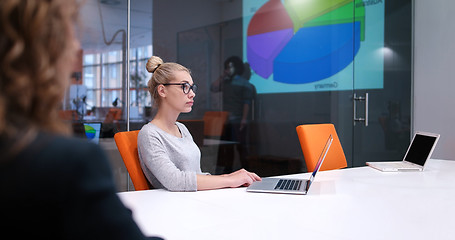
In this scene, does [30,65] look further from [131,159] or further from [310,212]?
[131,159]

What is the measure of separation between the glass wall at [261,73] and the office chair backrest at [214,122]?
0.04 ft

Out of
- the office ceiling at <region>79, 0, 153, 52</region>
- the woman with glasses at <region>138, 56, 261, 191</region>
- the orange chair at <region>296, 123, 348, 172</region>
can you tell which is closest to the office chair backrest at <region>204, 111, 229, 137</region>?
the office ceiling at <region>79, 0, 153, 52</region>

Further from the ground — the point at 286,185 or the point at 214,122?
the point at 214,122

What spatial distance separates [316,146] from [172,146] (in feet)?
4.02

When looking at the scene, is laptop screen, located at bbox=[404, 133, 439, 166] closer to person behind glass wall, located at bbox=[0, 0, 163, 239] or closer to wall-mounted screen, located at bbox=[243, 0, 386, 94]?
wall-mounted screen, located at bbox=[243, 0, 386, 94]

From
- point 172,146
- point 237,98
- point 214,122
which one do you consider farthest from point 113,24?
point 172,146

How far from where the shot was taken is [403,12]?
511 cm

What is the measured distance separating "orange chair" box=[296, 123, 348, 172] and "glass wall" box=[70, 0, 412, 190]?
125 cm

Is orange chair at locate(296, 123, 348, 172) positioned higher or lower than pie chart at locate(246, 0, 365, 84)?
lower

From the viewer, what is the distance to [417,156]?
288 centimetres

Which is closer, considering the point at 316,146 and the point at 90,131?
the point at 316,146

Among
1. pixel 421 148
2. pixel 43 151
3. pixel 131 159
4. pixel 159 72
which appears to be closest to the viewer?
pixel 43 151

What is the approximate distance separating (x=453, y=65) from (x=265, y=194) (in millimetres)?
3725

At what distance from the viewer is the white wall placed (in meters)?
4.61
